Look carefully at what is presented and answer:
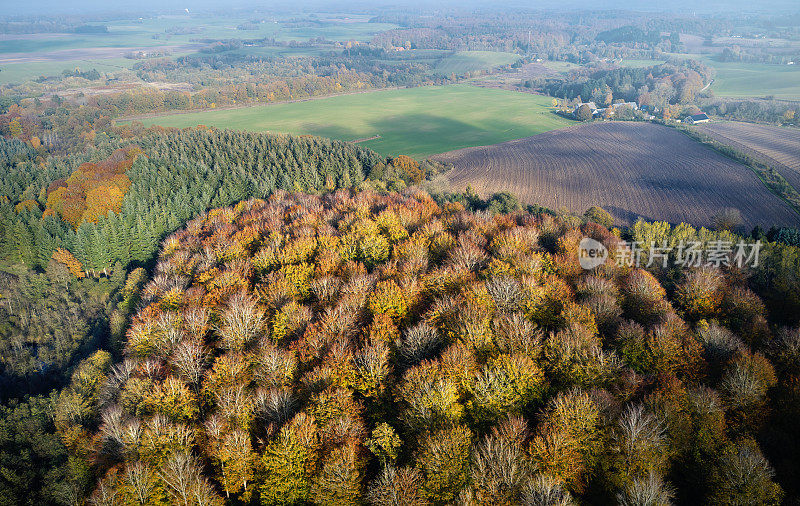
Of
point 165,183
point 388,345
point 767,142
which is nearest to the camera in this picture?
point 388,345

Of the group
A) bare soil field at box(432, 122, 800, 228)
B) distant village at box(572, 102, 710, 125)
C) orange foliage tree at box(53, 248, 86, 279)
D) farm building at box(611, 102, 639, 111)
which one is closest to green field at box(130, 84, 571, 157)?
bare soil field at box(432, 122, 800, 228)

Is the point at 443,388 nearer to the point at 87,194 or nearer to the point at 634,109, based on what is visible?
the point at 87,194

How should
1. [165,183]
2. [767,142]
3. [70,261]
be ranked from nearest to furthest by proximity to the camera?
[70,261] → [165,183] → [767,142]

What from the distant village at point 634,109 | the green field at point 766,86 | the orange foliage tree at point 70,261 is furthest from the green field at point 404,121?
the orange foliage tree at point 70,261

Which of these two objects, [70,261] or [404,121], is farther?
[404,121]

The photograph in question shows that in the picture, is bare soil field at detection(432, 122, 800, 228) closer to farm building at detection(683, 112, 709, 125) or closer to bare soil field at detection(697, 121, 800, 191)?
bare soil field at detection(697, 121, 800, 191)

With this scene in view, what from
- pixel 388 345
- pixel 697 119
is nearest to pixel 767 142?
pixel 697 119

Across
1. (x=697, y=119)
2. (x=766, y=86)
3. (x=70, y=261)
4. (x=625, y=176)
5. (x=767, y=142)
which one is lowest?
(x=70, y=261)
